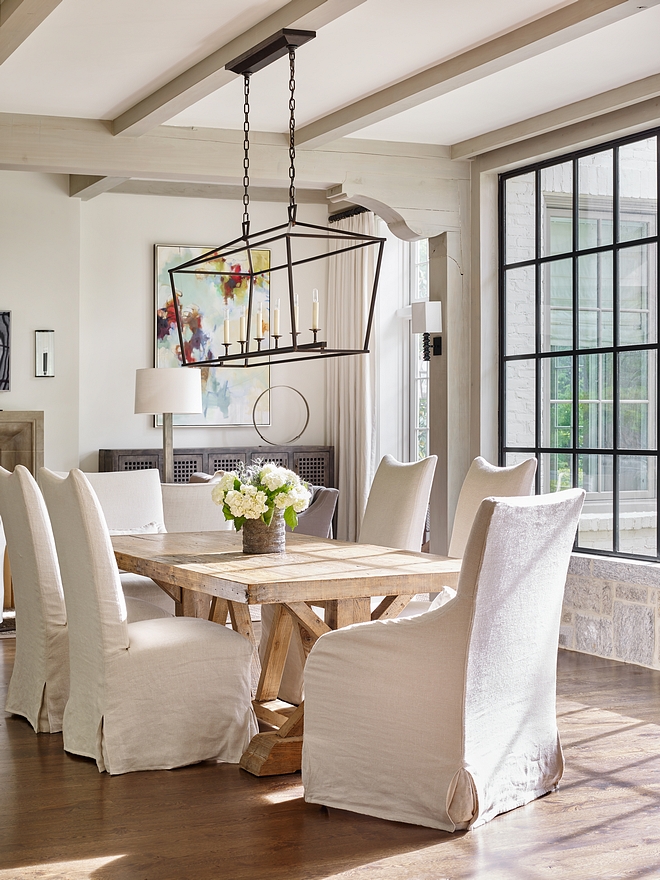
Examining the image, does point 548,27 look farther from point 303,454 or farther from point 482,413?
point 303,454

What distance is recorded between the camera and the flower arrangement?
407 cm

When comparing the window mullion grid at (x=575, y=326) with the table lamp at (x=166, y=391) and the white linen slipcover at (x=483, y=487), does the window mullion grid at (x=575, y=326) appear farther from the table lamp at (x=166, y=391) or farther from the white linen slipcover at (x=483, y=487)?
the table lamp at (x=166, y=391)

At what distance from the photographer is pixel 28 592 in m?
4.30

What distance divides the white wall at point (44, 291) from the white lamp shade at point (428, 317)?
3313mm

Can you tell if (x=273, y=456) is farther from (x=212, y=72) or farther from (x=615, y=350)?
(x=212, y=72)

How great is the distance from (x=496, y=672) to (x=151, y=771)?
1.28 metres

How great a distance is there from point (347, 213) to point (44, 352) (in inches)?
108

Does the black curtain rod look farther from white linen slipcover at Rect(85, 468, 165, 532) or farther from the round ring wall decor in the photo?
white linen slipcover at Rect(85, 468, 165, 532)

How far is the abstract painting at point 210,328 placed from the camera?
8.83 m

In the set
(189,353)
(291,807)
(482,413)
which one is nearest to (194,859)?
(291,807)

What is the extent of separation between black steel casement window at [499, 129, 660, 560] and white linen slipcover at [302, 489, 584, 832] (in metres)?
2.23

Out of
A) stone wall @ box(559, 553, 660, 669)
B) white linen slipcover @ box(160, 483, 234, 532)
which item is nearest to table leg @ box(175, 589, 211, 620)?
white linen slipcover @ box(160, 483, 234, 532)

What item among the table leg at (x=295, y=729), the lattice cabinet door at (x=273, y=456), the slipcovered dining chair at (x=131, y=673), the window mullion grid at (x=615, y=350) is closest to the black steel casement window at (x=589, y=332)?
the window mullion grid at (x=615, y=350)

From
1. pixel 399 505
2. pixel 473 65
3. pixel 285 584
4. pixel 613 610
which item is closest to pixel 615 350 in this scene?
pixel 613 610
